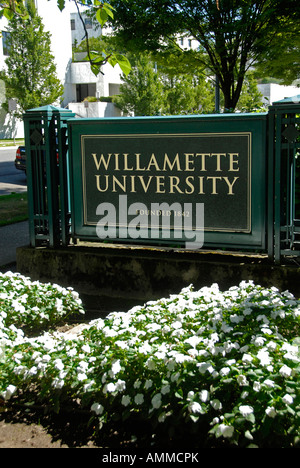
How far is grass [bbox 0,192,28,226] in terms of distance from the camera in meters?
11.0

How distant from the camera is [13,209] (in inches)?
495

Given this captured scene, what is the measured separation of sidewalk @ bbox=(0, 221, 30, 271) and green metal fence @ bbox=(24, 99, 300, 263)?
1.41 m

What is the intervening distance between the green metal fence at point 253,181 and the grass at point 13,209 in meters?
4.39

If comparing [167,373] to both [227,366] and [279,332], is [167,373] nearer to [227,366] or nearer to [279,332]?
[227,366]

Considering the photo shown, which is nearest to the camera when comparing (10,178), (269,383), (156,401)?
(269,383)

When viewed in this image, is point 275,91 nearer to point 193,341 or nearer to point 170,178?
point 170,178

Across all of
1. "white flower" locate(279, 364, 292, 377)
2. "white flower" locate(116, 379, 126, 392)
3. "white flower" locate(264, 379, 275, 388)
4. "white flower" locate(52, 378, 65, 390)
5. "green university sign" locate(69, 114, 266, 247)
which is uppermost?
"green university sign" locate(69, 114, 266, 247)

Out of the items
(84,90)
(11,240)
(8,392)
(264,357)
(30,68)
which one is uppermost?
(84,90)

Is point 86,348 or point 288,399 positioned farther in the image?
point 86,348

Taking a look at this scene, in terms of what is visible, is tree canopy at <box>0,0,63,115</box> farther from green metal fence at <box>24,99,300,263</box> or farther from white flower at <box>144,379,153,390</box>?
white flower at <box>144,379,153,390</box>

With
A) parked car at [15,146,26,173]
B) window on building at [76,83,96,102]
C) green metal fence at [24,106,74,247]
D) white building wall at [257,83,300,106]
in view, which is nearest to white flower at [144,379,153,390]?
green metal fence at [24,106,74,247]

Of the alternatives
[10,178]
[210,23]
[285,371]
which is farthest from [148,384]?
[10,178]

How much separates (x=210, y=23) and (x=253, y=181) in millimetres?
11620

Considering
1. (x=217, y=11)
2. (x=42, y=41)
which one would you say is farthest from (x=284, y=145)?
(x=42, y=41)
